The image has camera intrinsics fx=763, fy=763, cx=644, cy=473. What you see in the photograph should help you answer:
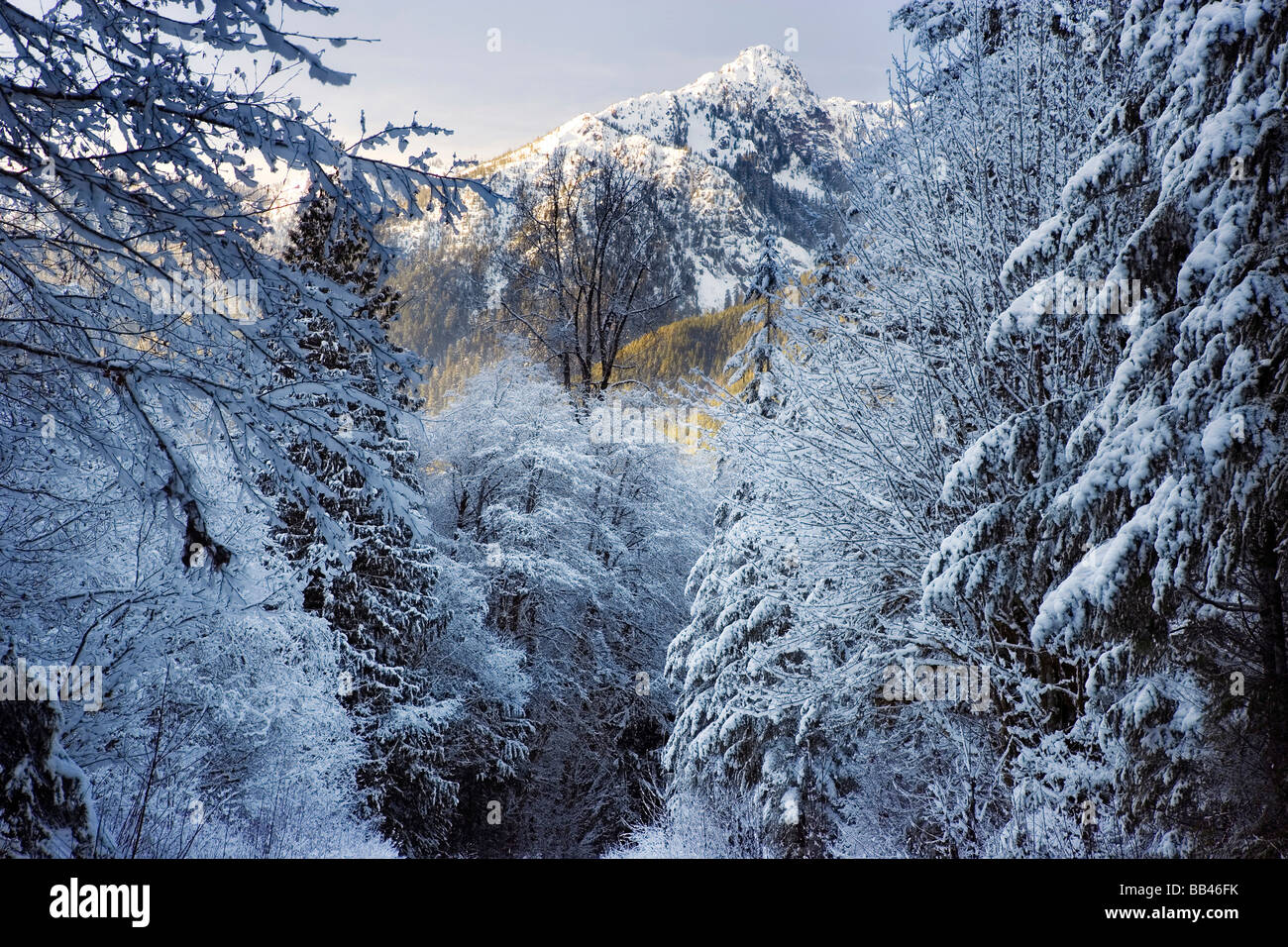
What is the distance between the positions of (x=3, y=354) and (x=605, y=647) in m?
17.3

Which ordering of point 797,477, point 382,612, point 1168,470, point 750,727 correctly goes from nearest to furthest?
1. point 1168,470
2. point 797,477
3. point 750,727
4. point 382,612

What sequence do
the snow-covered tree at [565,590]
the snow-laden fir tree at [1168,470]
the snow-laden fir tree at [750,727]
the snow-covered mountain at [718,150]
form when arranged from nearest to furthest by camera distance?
the snow-laden fir tree at [1168,470] → the snow-laden fir tree at [750,727] → the snow-covered tree at [565,590] → the snow-covered mountain at [718,150]

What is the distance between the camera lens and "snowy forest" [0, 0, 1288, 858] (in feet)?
13.0

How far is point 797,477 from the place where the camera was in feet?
27.1

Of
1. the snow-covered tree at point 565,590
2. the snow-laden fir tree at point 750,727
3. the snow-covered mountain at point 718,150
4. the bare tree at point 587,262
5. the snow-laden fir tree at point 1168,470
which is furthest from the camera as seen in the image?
the snow-covered mountain at point 718,150

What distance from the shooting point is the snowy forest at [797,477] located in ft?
13.0

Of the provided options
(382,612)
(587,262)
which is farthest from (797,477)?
(587,262)

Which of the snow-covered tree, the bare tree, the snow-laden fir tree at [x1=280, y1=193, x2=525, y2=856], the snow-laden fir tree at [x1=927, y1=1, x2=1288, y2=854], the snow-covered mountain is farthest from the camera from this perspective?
the snow-covered mountain

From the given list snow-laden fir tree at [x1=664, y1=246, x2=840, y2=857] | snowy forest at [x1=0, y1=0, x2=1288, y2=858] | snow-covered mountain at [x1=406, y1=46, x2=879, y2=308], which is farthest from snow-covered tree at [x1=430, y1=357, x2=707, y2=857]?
snow-covered mountain at [x1=406, y1=46, x2=879, y2=308]

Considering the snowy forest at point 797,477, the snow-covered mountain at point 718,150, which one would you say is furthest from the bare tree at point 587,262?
the snowy forest at point 797,477

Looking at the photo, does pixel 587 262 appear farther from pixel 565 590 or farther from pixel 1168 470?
pixel 1168 470

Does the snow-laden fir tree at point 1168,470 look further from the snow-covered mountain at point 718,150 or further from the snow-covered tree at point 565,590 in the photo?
the snow-covered tree at point 565,590

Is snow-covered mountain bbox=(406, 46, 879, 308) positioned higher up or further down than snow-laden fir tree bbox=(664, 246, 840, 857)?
higher up

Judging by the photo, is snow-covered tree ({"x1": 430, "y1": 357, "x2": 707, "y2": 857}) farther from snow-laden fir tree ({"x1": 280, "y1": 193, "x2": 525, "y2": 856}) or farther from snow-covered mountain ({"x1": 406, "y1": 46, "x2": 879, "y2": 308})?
snow-covered mountain ({"x1": 406, "y1": 46, "x2": 879, "y2": 308})
